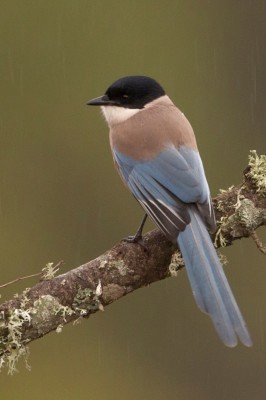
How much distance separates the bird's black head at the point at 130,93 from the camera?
590 cm

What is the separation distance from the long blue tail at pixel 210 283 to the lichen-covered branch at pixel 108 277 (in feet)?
0.25

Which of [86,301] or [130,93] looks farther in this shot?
[130,93]

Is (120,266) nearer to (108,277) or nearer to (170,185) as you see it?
(108,277)

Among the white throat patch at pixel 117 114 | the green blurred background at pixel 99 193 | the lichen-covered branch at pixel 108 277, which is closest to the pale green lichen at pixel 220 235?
the lichen-covered branch at pixel 108 277

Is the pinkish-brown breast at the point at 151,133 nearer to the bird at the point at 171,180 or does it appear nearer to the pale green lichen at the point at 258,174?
the bird at the point at 171,180

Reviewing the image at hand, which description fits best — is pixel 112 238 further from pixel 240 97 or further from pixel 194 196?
pixel 194 196

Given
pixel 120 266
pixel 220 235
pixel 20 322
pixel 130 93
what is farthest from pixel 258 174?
pixel 130 93

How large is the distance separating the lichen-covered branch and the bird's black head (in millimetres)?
1065

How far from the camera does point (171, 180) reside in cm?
522

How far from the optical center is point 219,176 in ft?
32.5

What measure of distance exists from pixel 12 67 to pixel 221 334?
228 inches

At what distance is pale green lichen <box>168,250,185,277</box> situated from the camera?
4.78 metres

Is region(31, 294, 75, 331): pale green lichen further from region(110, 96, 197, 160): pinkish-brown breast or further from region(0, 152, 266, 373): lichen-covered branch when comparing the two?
region(110, 96, 197, 160): pinkish-brown breast

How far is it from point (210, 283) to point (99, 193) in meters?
5.50
